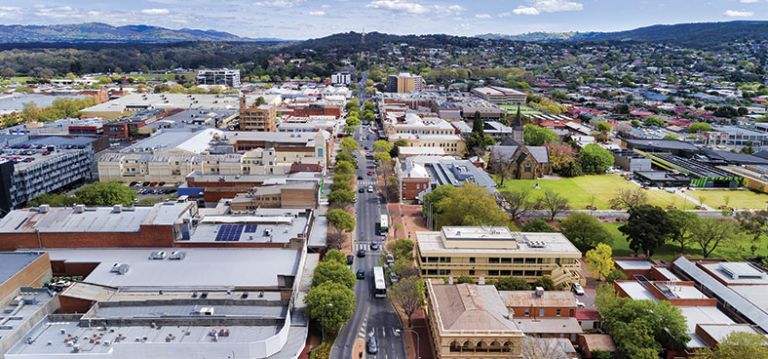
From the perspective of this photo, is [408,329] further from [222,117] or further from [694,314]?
[222,117]

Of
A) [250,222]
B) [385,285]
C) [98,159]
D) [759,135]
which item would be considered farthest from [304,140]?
[759,135]

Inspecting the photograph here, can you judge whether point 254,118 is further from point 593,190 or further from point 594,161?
point 593,190

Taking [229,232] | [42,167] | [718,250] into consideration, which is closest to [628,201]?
[718,250]

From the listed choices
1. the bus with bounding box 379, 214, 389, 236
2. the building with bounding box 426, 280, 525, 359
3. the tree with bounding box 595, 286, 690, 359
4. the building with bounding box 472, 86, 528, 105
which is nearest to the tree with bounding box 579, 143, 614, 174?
the bus with bounding box 379, 214, 389, 236

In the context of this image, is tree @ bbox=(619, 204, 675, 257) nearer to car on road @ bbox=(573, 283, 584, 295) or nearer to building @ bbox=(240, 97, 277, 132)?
car on road @ bbox=(573, 283, 584, 295)

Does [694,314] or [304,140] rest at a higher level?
[304,140]

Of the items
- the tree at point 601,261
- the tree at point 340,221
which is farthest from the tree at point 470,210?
the tree at point 340,221
